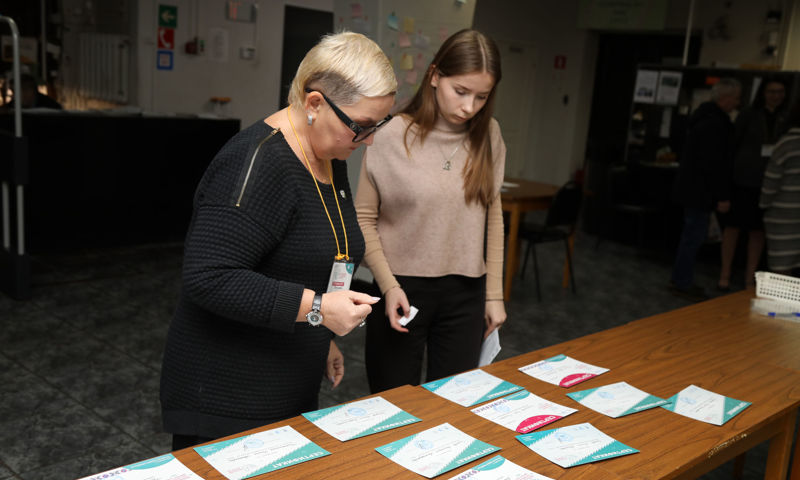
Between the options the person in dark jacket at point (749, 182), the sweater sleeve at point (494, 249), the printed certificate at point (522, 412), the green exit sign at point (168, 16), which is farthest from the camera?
the green exit sign at point (168, 16)

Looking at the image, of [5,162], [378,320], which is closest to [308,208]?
[378,320]

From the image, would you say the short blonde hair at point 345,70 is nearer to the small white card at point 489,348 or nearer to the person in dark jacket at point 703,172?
the small white card at point 489,348

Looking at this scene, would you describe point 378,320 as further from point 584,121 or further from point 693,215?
point 584,121

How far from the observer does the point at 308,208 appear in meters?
1.39

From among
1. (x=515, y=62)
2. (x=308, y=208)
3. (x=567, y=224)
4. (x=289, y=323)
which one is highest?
(x=515, y=62)

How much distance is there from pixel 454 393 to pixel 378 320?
1.34ft

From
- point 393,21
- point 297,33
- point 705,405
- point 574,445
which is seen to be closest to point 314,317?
point 574,445

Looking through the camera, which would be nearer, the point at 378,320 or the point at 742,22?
the point at 378,320

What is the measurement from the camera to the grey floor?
277 centimetres

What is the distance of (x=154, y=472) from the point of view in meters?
1.22

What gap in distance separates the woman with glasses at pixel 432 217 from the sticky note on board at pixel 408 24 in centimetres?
292

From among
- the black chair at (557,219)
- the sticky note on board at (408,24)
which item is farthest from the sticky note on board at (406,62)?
the black chair at (557,219)

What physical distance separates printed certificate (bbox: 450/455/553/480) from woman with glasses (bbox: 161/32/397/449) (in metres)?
0.34

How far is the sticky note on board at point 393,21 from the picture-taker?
4.70 m
